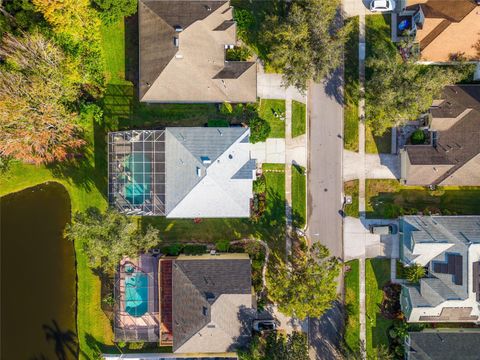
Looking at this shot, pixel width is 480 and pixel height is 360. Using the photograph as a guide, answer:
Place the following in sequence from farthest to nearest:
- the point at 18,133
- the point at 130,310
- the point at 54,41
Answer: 1. the point at 130,310
2. the point at 54,41
3. the point at 18,133

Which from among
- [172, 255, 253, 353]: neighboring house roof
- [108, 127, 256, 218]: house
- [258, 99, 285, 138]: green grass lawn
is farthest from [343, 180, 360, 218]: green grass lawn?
[172, 255, 253, 353]: neighboring house roof

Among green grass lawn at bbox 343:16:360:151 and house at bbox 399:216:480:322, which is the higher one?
green grass lawn at bbox 343:16:360:151

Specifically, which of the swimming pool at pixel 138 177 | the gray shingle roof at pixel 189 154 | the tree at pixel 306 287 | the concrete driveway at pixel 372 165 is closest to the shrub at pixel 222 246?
the tree at pixel 306 287

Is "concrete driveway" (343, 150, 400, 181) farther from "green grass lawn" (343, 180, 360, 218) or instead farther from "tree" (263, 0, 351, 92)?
"tree" (263, 0, 351, 92)

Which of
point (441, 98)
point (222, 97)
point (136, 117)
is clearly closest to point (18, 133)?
point (136, 117)

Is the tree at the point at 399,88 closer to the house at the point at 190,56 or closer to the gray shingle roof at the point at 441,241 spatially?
the gray shingle roof at the point at 441,241

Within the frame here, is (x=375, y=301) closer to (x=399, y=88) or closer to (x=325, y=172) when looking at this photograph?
(x=325, y=172)

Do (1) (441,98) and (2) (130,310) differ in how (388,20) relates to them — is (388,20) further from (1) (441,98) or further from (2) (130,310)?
(2) (130,310)

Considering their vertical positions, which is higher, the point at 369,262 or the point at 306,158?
the point at 306,158
